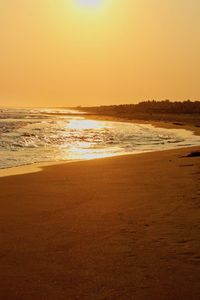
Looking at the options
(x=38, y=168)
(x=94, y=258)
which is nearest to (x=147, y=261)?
(x=94, y=258)

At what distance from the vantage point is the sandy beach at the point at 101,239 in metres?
5.09

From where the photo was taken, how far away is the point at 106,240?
261 inches

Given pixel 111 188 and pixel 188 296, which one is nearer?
pixel 188 296

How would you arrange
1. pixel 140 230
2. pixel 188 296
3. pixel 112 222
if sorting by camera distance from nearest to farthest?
pixel 188 296
pixel 140 230
pixel 112 222

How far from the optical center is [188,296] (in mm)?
4809

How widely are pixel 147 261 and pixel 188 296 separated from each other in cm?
99

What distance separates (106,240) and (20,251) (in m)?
1.15

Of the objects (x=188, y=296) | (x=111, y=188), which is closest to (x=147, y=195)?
(x=111, y=188)

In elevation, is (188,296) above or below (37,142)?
above

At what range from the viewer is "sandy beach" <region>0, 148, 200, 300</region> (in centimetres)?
509

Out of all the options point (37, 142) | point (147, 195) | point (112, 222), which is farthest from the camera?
point (37, 142)

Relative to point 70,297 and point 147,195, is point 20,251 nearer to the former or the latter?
point 70,297

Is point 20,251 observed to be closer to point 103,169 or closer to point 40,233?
point 40,233

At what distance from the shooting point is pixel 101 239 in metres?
6.69
